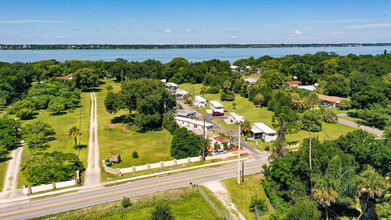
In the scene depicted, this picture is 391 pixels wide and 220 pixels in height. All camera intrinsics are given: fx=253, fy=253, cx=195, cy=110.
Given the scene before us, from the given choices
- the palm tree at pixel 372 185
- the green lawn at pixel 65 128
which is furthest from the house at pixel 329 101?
the green lawn at pixel 65 128

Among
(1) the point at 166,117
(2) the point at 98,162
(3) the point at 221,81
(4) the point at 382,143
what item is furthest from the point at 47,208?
(3) the point at 221,81

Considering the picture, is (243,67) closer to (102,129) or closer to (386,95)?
(386,95)

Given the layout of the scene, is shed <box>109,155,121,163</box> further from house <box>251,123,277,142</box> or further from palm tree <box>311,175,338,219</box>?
palm tree <box>311,175,338,219</box>

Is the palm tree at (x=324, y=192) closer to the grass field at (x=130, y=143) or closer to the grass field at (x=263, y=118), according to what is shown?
the grass field at (x=263, y=118)

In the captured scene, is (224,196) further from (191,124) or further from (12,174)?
(12,174)

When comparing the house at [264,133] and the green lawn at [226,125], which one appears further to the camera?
the green lawn at [226,125]

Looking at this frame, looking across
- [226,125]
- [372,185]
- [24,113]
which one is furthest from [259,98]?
[24,113]
